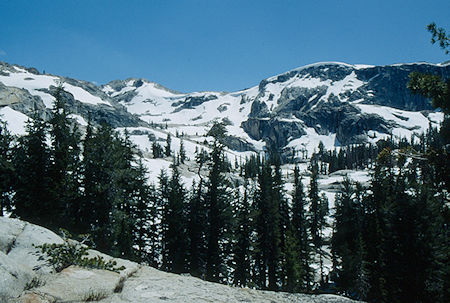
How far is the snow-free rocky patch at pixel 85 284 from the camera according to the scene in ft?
17.5

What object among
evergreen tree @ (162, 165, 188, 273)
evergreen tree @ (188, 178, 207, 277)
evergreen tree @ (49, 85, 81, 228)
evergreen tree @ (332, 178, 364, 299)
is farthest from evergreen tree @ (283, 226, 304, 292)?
evergreen tree @ (49, 85, 81, 228)

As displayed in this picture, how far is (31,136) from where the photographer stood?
22.4 m

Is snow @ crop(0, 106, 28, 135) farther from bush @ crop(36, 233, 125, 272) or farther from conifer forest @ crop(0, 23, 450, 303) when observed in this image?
bush @ crop(36, 233, 125, 272)

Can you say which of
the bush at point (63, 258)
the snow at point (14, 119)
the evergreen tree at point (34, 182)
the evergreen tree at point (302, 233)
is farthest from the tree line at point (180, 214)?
the snow at point (14, 119)

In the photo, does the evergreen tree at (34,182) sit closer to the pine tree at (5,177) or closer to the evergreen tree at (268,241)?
the pine tree at (5,177)

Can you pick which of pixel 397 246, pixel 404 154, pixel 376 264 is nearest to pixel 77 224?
pixel 404 154

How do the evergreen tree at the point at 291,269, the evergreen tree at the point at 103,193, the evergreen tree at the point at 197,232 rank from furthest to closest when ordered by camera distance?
1. the evergreen tree at the point at 291,269
2. the evergreen tree at the point at 197,232
3. the evergreen tree at the point at 103,193

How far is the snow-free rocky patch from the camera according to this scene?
5340 millimetres

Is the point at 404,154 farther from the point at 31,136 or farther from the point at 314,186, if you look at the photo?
the point at 314,186

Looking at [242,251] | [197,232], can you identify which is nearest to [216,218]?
[197,232]

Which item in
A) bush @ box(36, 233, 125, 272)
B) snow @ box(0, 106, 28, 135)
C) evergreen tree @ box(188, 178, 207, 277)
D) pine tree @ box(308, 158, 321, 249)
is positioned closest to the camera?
bush @ box(36, 233, 125, 272)

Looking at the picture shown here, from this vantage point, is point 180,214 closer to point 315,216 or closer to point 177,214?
point 177,214

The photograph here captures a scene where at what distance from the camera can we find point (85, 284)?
20.6 ft

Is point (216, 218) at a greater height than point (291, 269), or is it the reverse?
point (216, 218)
